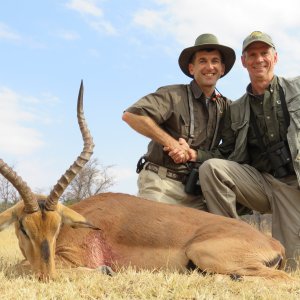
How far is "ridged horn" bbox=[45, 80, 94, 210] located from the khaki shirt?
1.78 metres

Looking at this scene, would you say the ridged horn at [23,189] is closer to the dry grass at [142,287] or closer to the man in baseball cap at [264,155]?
the dry grass at [142,287]

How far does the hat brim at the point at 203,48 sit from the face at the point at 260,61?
14.4 inches

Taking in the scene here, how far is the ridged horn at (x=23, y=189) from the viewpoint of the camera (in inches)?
209

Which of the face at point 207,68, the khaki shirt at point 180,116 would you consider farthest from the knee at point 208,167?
the face at point 207,68

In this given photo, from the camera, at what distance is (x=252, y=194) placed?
7617 millimetres

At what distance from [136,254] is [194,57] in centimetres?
349

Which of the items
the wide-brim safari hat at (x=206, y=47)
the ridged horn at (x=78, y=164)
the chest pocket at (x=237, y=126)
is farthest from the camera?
the wide-brim safari hat at (x=206, y=47)

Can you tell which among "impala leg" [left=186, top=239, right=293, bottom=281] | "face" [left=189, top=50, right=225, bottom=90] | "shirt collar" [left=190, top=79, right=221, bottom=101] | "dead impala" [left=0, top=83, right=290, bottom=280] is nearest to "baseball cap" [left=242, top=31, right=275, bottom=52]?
"face" [left=189, top=50, right=225, bottom=90]

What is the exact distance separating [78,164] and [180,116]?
2.38 m

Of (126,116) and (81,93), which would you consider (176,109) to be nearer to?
(126,116)

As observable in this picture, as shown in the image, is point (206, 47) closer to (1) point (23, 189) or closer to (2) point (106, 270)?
(1) point (23, 189)

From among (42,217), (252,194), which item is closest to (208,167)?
(252,194)

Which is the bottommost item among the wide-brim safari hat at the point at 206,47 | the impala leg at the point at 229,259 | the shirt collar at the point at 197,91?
the impala leg at the point at 229,259

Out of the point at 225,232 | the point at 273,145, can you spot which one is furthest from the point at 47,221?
the point at 273,145
